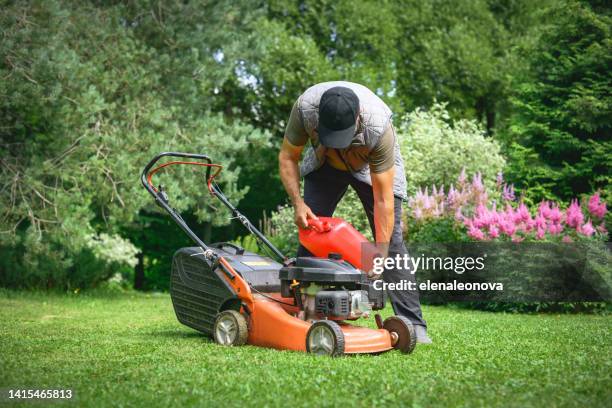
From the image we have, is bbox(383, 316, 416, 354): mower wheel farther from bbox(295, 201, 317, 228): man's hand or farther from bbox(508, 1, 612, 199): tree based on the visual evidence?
bbox(508, 1, 612, 199): tree

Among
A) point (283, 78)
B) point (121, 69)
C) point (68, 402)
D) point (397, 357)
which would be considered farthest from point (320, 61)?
point (68, 402)

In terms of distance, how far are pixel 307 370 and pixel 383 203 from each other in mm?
1199

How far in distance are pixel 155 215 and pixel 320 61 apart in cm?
640

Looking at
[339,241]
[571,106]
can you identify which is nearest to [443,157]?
[571,106]

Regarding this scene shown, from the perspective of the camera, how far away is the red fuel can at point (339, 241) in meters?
4.51

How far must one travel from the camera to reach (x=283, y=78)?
17.9m

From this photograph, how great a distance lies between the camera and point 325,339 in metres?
4.38

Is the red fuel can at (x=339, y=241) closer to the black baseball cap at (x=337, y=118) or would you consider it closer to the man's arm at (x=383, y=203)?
the man's arm at (x=383, y=203)

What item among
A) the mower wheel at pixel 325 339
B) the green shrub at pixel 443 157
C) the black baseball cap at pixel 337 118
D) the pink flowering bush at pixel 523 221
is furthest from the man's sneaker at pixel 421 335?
the green shrub at pixel 443 157

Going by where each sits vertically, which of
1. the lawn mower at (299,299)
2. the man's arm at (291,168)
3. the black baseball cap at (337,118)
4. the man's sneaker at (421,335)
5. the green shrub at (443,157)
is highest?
the green shrub at (443,157)

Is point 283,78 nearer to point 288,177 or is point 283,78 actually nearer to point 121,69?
point 121,69

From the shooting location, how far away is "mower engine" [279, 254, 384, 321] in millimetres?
4359

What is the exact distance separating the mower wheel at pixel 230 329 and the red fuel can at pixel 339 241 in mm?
704

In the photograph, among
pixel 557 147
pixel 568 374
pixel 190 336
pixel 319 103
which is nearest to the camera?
pixel 568 374
